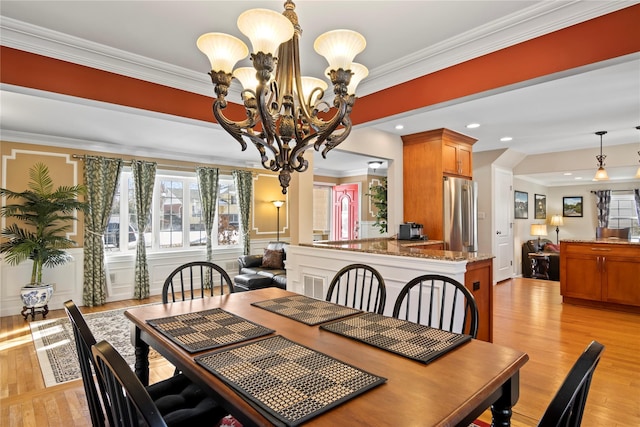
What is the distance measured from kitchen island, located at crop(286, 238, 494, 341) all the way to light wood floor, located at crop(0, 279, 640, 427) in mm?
646

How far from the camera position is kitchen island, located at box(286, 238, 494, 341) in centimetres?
255

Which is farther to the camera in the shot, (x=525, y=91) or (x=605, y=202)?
(x=605, y=202)

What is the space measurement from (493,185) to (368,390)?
6073 mm

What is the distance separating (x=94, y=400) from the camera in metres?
1.09

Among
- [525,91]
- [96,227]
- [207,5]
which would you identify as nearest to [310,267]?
[207,5]

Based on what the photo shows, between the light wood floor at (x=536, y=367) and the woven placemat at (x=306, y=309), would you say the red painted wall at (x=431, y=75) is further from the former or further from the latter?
the light wood floor at (x=536, y=367)

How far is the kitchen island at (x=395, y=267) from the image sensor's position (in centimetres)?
255

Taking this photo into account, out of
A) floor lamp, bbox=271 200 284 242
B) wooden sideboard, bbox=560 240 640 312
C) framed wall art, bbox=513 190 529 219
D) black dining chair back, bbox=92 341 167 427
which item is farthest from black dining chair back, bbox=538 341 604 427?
framed wall art, bbox=513 190 529 219

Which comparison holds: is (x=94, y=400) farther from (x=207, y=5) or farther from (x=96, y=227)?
(x=96, y=227)

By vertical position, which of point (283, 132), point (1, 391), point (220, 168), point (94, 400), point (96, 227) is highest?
point (220, 168)

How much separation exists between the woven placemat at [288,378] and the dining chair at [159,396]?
20cm

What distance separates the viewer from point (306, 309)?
72.3 inches

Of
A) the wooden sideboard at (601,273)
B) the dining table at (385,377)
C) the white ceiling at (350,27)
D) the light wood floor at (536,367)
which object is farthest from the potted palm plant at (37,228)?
the wooden sideboard at (601,273)

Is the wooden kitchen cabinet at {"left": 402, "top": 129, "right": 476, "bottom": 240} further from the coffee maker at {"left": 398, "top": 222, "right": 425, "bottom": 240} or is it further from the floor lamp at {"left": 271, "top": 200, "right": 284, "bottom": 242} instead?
the floor lamp at {"left": 271, "top": 200, "right": 284, "bottom": 242}
